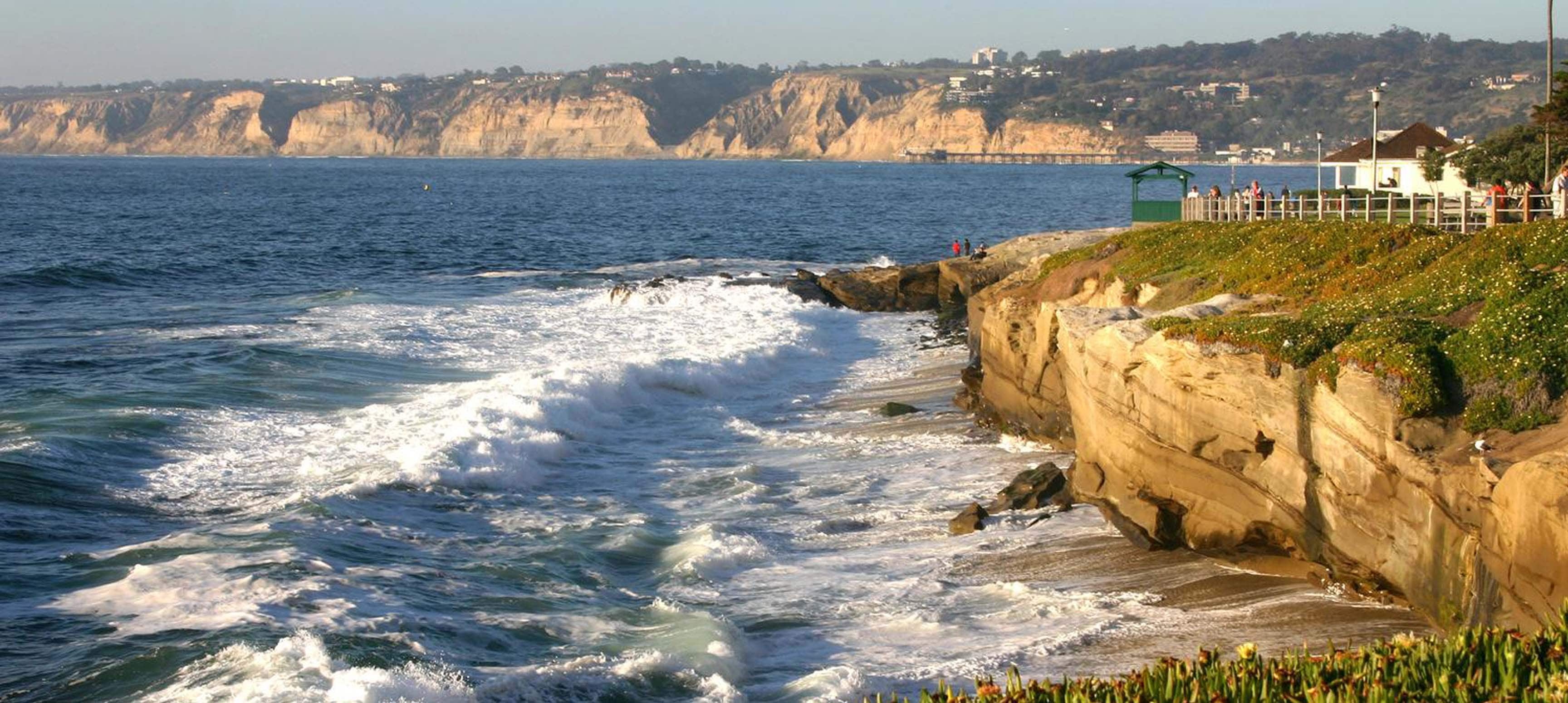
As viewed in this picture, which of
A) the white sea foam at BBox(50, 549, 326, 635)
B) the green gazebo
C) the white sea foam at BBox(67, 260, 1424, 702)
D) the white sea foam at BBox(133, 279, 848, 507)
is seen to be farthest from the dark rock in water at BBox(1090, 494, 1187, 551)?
the green gazebo

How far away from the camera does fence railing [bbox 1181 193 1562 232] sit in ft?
81.3

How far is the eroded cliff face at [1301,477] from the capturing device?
38.8 feet

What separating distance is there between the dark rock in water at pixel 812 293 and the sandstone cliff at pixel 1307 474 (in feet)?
76.4

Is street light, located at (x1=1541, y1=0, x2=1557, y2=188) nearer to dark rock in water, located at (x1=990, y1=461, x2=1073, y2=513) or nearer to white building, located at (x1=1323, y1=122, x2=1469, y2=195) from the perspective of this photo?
white building, located at (x1=1323, y1=122, x2=1469, y2=195)

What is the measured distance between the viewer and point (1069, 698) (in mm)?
7734

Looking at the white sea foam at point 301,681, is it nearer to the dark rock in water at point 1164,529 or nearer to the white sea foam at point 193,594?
the white sea foam at point 193,594

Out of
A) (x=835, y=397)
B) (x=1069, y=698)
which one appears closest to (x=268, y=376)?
(x=835, y=397)

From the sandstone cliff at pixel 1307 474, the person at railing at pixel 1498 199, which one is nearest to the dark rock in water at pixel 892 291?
the person at railing at pixel 1498 199

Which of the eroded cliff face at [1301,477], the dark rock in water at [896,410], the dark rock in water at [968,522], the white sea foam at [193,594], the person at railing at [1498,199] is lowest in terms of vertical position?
the dark rock in water at [896,410]

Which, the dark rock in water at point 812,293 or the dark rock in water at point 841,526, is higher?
the dark rock in water at point 812,293

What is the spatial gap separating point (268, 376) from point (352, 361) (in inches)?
110

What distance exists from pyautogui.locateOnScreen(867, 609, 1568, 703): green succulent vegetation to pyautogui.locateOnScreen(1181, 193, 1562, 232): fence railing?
16.2m

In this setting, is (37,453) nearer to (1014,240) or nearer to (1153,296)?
(1153,296)

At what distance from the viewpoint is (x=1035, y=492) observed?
18.7 meters
